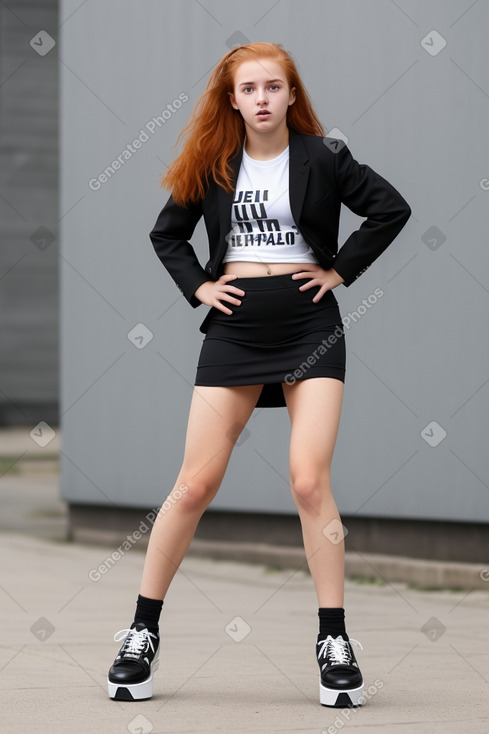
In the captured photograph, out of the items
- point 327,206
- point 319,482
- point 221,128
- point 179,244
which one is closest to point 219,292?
point 179,244

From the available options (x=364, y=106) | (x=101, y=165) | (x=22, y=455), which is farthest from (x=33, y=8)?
(x=364, y=106)

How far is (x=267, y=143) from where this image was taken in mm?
3730

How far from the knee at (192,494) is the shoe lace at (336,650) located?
52 centimetres

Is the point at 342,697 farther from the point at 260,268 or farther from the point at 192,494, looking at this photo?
the point at 260,268

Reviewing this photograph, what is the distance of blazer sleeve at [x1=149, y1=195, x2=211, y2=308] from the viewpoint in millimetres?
3812

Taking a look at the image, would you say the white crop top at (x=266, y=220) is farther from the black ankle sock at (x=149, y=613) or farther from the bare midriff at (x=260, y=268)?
the black ankle sock at (x=149, y=613)

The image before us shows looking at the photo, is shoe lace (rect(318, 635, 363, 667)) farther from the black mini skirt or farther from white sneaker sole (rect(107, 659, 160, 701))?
the black mini skirt

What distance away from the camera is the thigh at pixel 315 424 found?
3.58 m

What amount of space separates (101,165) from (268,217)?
385 centimetres

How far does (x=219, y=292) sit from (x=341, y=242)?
9.08ft

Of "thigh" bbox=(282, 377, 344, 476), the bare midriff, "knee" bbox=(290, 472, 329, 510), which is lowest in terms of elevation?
"knee" bbox=(290, 472, 329, 510)

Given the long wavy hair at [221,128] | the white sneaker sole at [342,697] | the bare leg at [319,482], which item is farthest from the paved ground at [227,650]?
the long wavy hair at [221,128]

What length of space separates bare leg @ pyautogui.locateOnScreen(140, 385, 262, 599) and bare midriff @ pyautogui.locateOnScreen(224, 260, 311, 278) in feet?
1.06

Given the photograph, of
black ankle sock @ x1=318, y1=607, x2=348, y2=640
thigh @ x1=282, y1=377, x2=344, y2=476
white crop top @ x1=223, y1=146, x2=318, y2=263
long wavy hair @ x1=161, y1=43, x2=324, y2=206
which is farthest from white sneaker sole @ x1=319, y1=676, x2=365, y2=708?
long wavy hair @ x1=161, y1=43, x2=324, y2=206
